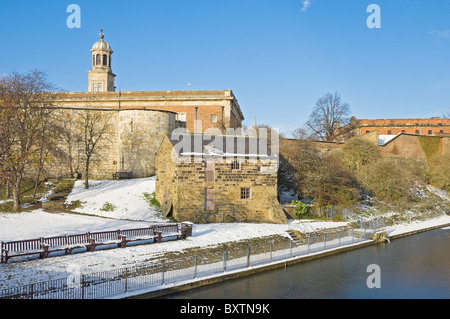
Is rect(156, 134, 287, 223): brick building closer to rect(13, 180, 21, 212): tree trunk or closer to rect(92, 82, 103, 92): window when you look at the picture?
rect(13, 180, 21, 212): tree trunk

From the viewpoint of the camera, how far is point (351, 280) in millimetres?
16344

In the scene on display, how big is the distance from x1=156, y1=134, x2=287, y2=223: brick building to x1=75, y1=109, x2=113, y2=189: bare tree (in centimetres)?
1368

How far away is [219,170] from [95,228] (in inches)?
345

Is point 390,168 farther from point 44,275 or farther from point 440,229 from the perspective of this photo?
point 44,275

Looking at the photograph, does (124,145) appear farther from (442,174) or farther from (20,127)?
(442,174)

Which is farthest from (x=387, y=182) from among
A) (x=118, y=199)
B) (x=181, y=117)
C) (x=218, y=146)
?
(x=181, y=117)

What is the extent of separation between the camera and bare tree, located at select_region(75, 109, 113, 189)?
3803cm

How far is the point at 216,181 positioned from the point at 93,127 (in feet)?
60.9

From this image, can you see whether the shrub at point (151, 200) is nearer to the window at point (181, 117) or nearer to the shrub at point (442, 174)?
the window at point (181, 117)

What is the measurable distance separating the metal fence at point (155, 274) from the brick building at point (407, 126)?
53968mm

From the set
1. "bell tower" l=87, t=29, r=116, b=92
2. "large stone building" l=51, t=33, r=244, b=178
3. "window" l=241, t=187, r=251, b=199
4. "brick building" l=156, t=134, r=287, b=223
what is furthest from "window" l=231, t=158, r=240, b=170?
"bell tower" l=87, t=29, r=116, b=92

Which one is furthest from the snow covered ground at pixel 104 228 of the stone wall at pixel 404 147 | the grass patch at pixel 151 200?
the stone wall at pixel 404 147

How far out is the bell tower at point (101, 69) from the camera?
209ft

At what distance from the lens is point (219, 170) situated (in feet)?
85.1
